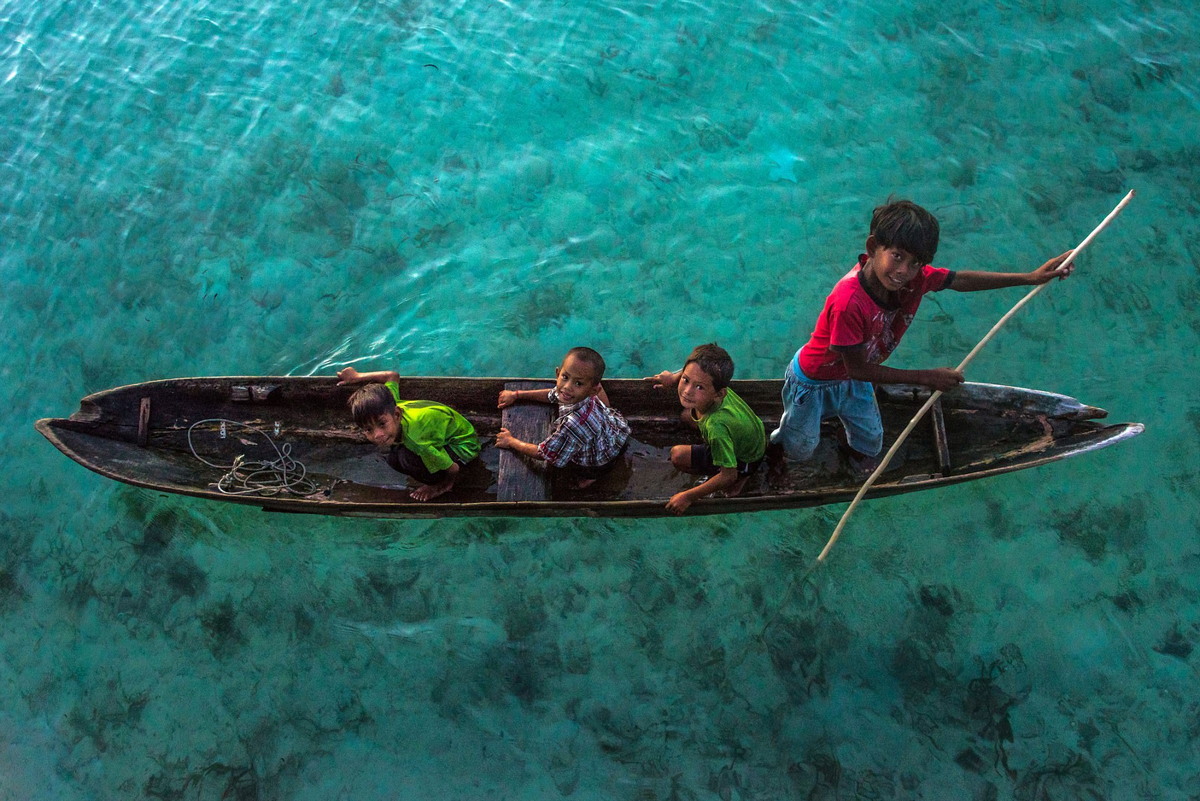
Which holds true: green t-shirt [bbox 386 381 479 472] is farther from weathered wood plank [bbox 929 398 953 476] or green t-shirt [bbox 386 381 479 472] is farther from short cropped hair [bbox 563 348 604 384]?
weathered wood plank [bbox 929 398 953 476]

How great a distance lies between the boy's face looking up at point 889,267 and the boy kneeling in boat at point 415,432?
9.97 feet

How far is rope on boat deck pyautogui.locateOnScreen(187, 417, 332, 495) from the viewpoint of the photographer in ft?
20.3

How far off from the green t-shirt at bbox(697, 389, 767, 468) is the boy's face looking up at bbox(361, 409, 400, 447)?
6.84 feet

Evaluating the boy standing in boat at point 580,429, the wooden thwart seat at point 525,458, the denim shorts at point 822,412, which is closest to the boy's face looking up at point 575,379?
the boy standing in boat at point 580,429

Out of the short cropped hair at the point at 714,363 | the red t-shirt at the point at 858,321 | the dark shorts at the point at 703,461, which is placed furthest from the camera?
the dark shorts at the point at 703,461

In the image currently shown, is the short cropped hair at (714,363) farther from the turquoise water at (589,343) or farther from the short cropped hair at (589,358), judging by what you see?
the turquoise water at (589,343)

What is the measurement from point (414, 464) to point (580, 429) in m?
1.28

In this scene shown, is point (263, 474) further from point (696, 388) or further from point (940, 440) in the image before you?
point (940, 440)

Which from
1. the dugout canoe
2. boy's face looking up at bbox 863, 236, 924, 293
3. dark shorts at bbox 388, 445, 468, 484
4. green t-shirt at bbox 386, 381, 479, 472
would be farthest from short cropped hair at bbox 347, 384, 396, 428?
boy's face looking up at bbox 863, 236, 924, 293

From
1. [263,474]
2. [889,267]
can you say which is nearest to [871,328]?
[889,267]

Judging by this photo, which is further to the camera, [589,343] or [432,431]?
[589,343]

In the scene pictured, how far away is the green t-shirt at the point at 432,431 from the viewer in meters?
5.56

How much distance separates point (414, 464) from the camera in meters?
5.89

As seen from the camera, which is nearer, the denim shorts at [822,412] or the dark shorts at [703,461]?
the denim shorts at [822,412]
